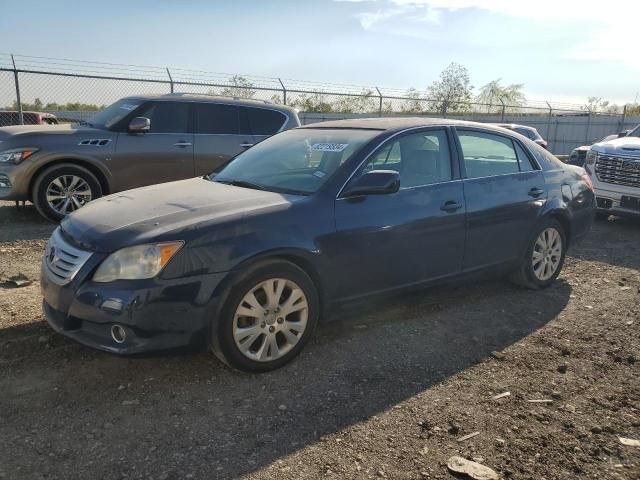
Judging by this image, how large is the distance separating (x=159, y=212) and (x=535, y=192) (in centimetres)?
335

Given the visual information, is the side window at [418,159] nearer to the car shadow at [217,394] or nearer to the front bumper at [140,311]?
the car shadow at [217,394]

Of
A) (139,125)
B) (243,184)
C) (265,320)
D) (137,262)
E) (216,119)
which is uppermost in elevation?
(216,119)

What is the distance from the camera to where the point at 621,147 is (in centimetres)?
833

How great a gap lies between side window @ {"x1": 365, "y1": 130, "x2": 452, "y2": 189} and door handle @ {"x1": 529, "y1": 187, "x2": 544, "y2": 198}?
3.36ft

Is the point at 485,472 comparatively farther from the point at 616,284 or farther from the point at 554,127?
the point at 554,127

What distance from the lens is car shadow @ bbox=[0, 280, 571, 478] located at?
8.79 ft

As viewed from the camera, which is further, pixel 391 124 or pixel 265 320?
pixel 391 124

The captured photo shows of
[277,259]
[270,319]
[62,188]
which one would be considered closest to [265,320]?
[270,319]

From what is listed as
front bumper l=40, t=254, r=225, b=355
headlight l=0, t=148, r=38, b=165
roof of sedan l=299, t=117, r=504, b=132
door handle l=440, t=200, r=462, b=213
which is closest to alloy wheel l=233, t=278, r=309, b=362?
front bumper l=40, t=254, r=225, b=355

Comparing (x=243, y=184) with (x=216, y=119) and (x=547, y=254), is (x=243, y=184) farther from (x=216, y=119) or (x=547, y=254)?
(x=216, y=119)

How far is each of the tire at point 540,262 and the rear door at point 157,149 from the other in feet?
16.2

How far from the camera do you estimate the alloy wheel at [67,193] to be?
731 cm

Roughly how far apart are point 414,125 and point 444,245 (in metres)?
0.98

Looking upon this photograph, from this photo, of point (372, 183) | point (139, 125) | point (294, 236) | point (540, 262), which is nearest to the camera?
point (294, 236)
